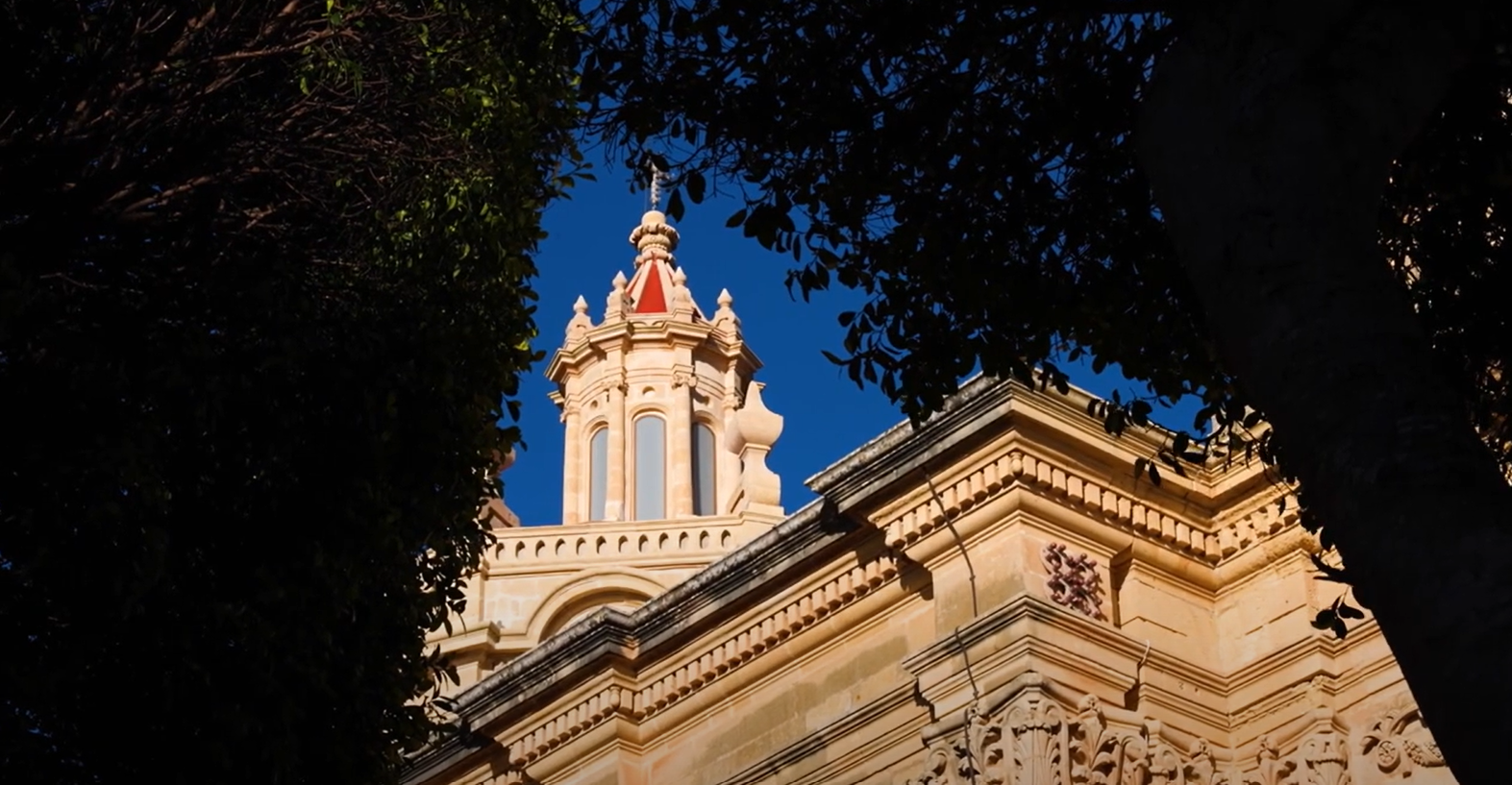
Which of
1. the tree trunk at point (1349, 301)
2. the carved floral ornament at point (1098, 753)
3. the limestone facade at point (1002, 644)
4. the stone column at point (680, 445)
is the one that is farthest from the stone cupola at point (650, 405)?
the tree trunk at point (1349, 301)

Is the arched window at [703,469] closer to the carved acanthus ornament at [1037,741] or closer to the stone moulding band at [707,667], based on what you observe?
the stone moulding band at [707,667]

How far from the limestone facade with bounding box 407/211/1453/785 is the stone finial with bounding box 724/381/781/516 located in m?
16.6

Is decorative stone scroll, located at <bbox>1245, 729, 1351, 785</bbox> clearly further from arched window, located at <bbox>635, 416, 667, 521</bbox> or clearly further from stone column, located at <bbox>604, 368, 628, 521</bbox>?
arched window, located at <bbox>635, 416, 667, 521</bbox>

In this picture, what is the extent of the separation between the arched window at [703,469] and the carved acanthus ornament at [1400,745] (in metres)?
34.1

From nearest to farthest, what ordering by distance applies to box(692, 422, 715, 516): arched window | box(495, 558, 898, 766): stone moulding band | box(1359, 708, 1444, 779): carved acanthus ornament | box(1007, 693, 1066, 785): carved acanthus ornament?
box(1359, 708, 1444, 779): carved acanthus ornament < box(1007, 693, 1066, 785): carved acanthus ornament < box(495, 558, 898, 766): stone moulding band < box(692, 422, 715, 516): arched window

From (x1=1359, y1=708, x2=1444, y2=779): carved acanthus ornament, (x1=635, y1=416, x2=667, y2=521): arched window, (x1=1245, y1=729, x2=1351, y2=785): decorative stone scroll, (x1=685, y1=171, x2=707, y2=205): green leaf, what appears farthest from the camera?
(x1=635, y1=416, x2=667, y2=521): arched window

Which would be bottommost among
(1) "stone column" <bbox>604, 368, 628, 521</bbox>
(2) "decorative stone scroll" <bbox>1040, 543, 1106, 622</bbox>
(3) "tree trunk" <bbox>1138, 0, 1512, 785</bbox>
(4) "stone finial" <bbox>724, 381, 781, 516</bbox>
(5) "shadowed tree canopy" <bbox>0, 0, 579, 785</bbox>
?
(3) "tree trunk" <bbox>1138, 0, 1512, 785</bbox>

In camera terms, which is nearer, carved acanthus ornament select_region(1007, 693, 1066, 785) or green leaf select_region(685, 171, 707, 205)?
green leaf select_region(685, 171, 707, 205)

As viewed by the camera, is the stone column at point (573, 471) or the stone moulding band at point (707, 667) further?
the stone column at point (573, 471)

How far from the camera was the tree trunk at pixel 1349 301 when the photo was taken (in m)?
4.80

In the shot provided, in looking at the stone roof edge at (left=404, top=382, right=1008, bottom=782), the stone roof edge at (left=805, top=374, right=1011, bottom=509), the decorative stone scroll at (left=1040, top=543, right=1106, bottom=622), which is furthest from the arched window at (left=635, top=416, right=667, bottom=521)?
the decorative stone scroll at (left=1040, top=543, right=1106, bottom=622)

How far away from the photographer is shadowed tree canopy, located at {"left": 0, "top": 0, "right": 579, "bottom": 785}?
8.06 m

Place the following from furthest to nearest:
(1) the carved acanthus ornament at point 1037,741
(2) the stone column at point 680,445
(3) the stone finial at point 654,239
A: (3) the stone finial at point 654,239
(2) the stone column at point 680,445
(1) the carved acanthus ornament at point 1037,741

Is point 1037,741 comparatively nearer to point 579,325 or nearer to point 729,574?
point 729,574
